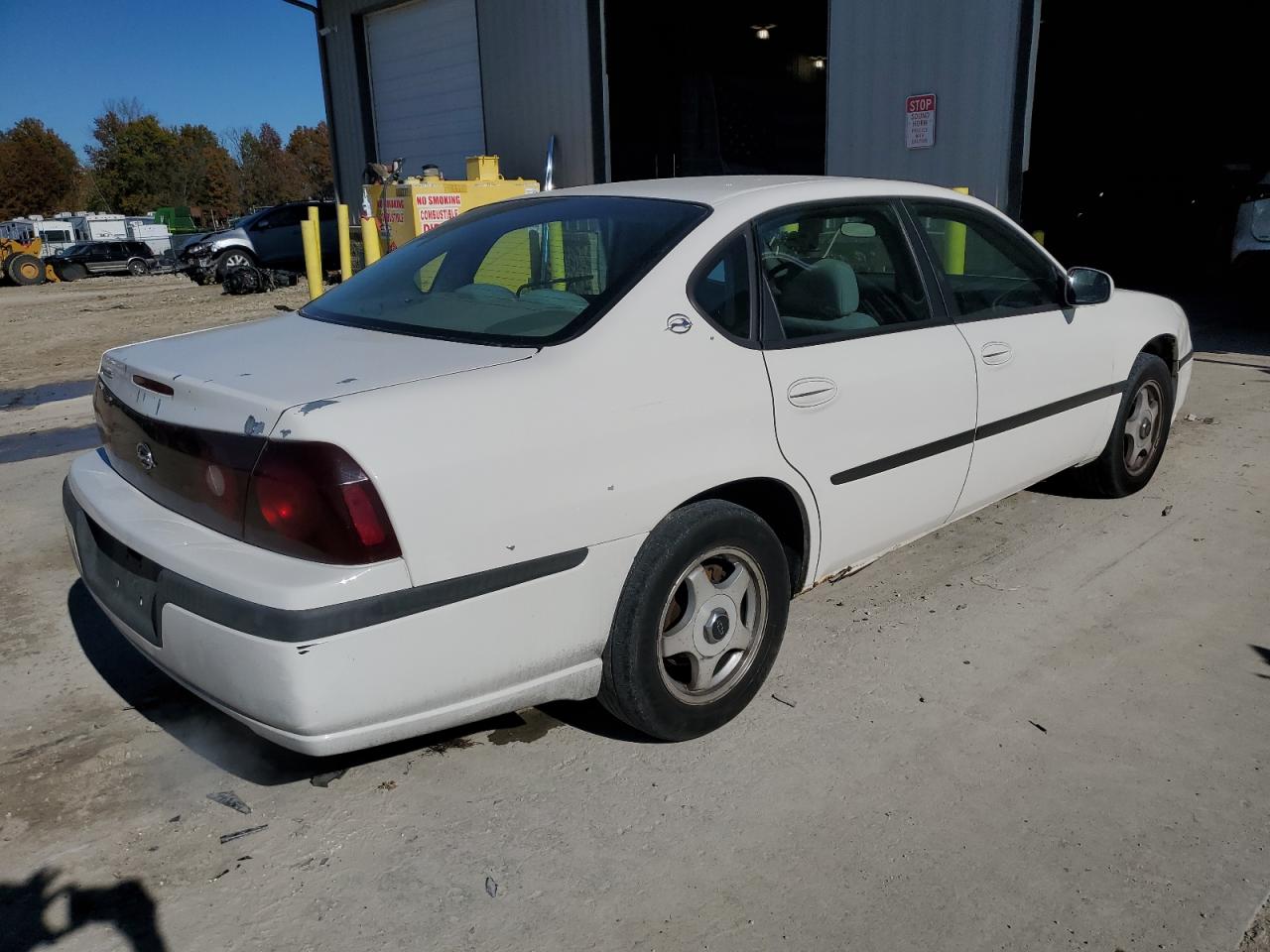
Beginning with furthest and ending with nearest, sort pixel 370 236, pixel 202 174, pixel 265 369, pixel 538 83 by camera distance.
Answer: pixel 202 174 < pixel 538 83 < pixel 370 236 < pixel 265 369

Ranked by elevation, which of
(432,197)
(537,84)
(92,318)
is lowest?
(92,318)

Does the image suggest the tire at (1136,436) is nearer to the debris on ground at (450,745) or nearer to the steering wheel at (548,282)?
the steering wheel at (548,282)

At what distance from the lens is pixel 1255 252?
949 centimetres

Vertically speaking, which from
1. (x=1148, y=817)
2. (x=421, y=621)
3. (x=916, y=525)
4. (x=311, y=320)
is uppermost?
(x=311, y=320)

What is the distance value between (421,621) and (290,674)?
293 mm

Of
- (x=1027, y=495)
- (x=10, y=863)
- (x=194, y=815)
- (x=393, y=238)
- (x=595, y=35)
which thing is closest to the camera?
(x=10, y=863)

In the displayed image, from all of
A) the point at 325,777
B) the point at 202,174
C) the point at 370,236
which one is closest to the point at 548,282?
the point at 325,777

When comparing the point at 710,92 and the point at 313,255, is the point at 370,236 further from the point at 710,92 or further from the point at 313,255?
the point at 710,92

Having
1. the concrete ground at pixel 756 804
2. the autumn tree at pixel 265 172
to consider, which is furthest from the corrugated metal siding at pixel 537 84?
the autumn tree at pixel 265 172

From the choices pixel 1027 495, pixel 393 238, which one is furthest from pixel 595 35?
pixel 1027 495

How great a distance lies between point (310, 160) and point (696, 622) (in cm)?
9634

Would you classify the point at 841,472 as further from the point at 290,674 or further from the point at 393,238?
the point at 393,238

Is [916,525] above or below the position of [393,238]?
below

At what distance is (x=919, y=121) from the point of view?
9.79 m
